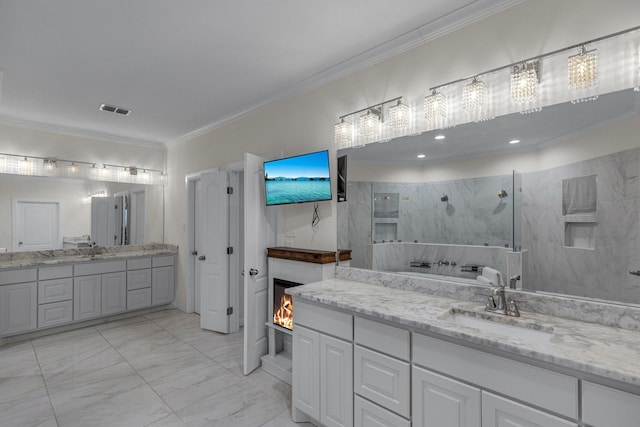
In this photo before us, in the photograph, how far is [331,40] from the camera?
2.36 metres

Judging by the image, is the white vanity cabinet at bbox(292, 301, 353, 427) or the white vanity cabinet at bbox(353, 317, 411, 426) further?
the white vanity cabinet at bbox(292, 301, 353, 427)

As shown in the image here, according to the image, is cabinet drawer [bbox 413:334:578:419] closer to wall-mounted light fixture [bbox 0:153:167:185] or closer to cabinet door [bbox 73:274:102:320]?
cabinet door [bbox 73:274:102:320]

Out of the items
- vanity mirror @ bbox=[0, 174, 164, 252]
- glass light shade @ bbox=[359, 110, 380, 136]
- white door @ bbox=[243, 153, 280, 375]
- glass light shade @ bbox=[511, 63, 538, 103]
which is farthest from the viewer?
vanity mirror @ bbox=[0, 174, 164, 252]

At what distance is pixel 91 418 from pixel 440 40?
11.9ft

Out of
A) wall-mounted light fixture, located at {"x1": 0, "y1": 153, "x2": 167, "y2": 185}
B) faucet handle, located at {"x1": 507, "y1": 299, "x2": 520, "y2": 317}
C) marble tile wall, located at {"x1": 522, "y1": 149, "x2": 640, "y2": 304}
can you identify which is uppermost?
wall-mounted light fixture, located at {"x1": 0, "y1": 153, "x2": 167, "y2": 185}

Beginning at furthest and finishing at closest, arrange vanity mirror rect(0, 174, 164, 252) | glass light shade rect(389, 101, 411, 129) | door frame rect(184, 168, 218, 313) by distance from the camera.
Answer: door frame rect(184, 168, 218, 313), vanity mirror rect(0, 174, 164, 252), glass light shade rect(389, 101, 411, 129)

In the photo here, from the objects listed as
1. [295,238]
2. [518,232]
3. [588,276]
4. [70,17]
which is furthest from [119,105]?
[588,276]

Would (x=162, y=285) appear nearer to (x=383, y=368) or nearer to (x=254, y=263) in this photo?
(x=254, y=263)

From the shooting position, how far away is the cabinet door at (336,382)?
74.4 inches

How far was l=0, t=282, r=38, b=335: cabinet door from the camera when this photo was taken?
11.6ft

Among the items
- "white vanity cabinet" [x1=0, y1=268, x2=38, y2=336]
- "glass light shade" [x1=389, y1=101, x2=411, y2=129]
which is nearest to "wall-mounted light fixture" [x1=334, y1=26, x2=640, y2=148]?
"glass light shade" [x1=389, y1=101, x2=411, y2=129]

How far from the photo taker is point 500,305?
174cm

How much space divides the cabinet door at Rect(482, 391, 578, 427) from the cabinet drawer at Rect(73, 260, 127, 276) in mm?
4643

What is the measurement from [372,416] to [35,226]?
15.2 feet
